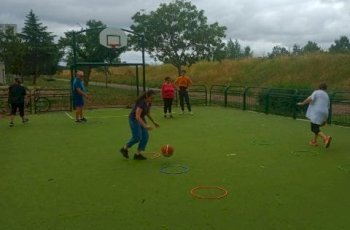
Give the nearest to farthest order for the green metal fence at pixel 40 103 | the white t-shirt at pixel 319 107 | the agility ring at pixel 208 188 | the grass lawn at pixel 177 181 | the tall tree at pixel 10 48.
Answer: the grass lawn at pixel 177 181 < the agility ring at pixel 208 188 < the white t-shirt at pixel 319 107 < the green metal fence at pixel 40 103 < the tall tree at pixel 10 48

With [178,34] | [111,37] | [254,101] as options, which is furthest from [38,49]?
[254,101]

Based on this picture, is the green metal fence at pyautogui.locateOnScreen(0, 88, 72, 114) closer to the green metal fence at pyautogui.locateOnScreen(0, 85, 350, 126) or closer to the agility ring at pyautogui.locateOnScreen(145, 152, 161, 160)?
the green metal fence at pyautogui.locateOnScreen(0, 85, 350, 126)

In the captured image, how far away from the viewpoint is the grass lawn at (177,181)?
17.7 feet

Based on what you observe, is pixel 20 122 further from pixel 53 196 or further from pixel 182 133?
pixel 53 196

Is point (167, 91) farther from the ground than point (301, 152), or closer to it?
farther from the ground

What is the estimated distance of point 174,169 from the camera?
7.88 meters

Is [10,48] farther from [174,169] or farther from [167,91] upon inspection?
[174,169]

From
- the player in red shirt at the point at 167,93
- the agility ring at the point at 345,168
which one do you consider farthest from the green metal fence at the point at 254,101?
the agility ring at the point at 345,168

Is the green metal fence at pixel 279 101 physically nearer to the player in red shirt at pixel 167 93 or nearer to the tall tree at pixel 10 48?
the player in red shirt at pixel 167 93

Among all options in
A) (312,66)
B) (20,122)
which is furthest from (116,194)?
(312,66)

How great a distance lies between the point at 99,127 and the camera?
1345 cm

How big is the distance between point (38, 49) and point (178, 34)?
3004 centimetres

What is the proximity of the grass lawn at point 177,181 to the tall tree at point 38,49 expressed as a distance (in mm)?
39847

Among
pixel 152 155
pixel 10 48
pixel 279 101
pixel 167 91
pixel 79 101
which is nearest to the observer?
pixel 152 155
